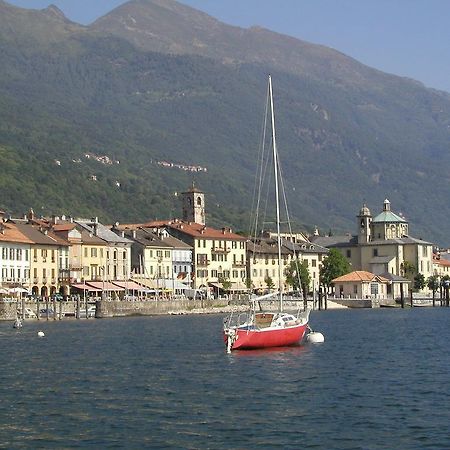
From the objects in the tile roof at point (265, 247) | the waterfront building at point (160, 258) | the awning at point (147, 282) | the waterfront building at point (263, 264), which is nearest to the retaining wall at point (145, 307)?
the awning at point (147, 282)

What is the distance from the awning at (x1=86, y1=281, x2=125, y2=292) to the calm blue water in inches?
2345

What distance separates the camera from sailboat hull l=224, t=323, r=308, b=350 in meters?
73.6

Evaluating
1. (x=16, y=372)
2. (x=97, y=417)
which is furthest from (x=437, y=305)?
(x=97, y=417)

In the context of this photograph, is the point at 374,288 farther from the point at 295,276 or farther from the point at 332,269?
the point at 295,276

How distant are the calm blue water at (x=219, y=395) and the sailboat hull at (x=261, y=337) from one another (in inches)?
31.0

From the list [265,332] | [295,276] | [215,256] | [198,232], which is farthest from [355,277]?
[265,332]

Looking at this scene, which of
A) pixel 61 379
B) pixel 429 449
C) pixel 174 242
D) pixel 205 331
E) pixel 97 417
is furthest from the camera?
pixel 174 242

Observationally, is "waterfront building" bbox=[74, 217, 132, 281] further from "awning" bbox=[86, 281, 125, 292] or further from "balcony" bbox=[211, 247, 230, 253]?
"balcony" bbox=[211, 247, 230, 253]

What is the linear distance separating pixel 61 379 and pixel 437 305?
458 ft

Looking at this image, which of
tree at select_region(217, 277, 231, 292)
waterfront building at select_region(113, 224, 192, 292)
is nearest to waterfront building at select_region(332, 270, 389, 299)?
tree at select_region(217, 277, 231, 292)

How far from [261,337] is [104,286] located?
248 ft

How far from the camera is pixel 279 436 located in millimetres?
41312

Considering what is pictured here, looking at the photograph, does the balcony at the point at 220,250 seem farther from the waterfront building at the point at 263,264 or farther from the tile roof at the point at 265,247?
the tile roof at the point at 265,247

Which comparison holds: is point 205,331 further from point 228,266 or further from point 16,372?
point 228,266
